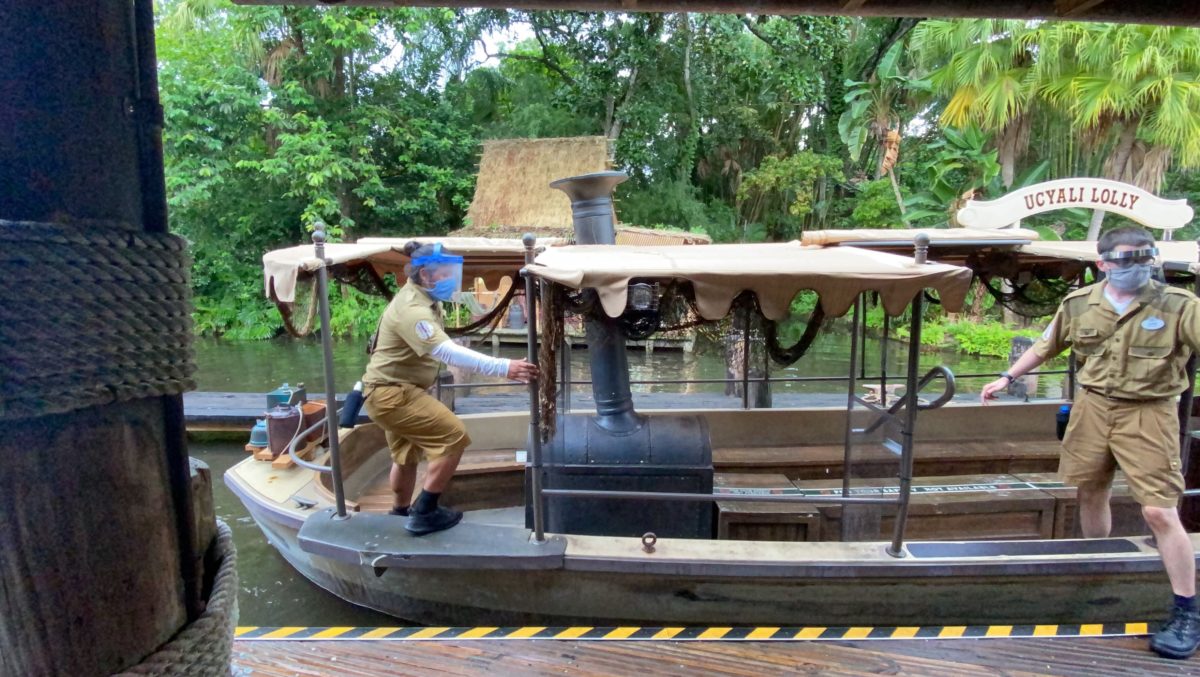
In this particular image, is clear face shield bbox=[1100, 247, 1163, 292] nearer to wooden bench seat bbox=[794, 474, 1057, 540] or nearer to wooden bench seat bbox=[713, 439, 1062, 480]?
wooden bench seat bbox=[794, 474, 1057, 540]

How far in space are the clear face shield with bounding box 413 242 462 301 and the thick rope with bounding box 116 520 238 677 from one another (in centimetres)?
282

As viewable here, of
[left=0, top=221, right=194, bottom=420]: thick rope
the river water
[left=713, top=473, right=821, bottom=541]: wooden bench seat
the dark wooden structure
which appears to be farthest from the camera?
the river water

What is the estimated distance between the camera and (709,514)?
4355mm

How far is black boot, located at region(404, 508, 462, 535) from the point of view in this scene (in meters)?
4.04

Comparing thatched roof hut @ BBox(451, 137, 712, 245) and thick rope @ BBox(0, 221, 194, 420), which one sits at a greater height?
thatched roof hut @ BBox(451, 137, 712, 245)

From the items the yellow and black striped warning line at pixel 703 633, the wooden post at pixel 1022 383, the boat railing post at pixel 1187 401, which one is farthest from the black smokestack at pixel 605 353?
the wooden post at pixel 1022 383

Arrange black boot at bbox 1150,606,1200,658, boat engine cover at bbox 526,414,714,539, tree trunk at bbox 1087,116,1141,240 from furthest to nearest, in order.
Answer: tree trunk at bbox 1087,116,1141,240, boat engine cover at bbox 526,414,714,539, black boot at bbox 1150,606,1200,658

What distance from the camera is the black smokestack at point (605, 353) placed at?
14.6 feet

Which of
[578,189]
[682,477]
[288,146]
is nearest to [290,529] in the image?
[682,477]

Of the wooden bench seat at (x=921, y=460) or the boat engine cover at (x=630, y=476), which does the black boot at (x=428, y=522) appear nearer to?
the boat engine cover at (x=630, y=476)

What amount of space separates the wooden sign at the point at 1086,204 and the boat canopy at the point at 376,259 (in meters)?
3.53

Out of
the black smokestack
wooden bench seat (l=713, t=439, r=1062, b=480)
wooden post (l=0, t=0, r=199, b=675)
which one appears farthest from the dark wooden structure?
wooden bench seat (l=713, t=439, r=1062, b=480)

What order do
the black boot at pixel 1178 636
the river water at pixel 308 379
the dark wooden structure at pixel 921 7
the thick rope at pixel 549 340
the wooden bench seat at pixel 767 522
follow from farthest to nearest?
1. the river water at pixel 308 379
2. the wooden bench seat at pixel 767 522
3. the thick rope at pixel 549 340
4. the black boot at pixel 1178 636
5. the dark wooden structure at pixel 921 7

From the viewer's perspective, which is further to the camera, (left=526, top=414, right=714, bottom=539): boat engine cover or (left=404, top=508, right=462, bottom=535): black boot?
(left=526, top=414, right=714, bottom=539): boat engine cover
